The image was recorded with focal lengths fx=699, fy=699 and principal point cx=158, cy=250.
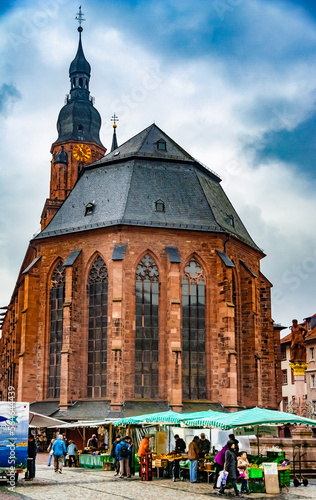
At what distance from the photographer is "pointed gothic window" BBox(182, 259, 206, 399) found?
37906mm

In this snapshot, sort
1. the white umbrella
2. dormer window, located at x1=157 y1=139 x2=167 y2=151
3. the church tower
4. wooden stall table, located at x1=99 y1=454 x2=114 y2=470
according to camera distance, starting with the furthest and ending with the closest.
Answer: the church tower
dormer window, located at x1=157 y1=139 x2=167 y2=151
the white umbrella
wooden stall table, located at x1=99 y1=454 x2=114 y2=470

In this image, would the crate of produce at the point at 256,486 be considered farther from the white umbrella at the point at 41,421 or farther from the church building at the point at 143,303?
the church building at the point at 143,303

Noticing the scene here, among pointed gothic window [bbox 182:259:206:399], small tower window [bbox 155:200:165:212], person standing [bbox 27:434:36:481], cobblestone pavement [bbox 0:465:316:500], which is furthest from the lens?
small tower window [bbox 155:200:165:212]

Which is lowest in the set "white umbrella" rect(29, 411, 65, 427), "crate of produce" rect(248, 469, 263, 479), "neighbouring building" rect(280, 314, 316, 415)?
"crate of produce" rect(248, 469, 263, 479)

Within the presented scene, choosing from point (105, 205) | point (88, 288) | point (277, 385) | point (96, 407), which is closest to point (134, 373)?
point (96, 407)

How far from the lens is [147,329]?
3806 centimetres

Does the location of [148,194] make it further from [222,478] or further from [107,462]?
[222,478]

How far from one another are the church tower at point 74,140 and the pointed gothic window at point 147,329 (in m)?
27.5

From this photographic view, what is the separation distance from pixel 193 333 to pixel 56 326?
8.04m

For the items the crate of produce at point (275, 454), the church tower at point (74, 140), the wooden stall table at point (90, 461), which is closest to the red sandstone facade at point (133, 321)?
the wooden stall table at point (90, 461)

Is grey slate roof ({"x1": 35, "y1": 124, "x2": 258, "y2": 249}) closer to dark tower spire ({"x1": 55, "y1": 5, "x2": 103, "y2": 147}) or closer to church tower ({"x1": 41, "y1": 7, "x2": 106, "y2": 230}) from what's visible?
church tower ({"x1": 41, "y1": 7, "x2": 106, "y2": 230})

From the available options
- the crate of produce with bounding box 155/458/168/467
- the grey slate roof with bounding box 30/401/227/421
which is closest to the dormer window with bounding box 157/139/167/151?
the grey slate roof with bounding box 30/401/227/421

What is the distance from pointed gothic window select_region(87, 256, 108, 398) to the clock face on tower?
28.3 m

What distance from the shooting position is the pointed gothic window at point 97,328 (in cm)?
3778
